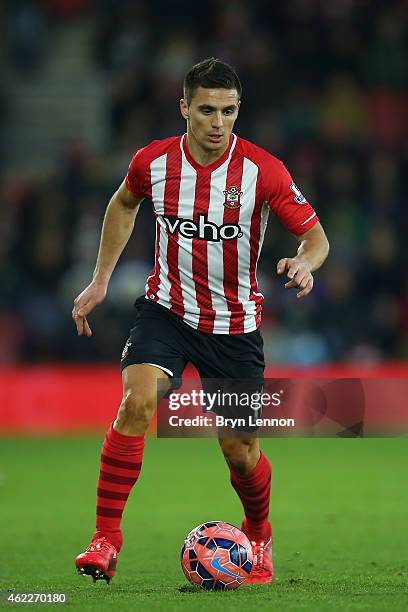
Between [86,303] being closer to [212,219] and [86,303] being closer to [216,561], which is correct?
[212,219]

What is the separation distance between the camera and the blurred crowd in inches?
512

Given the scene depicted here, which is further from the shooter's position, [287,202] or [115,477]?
[287,202]

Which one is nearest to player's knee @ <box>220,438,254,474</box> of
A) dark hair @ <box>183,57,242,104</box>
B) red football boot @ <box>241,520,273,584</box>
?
red football boot @ <box>241,520,273,584</box>

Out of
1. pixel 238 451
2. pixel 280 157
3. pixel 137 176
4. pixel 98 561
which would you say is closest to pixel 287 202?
pixel 137 176

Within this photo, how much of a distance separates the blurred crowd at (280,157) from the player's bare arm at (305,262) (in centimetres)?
718

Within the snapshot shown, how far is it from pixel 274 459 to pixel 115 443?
586 centimetres

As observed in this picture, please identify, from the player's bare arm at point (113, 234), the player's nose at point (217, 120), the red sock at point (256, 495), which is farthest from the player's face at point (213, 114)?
the red sock at point (256, 495)

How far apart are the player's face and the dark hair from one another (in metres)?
0.02

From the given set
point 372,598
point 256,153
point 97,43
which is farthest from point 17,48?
point 372,598

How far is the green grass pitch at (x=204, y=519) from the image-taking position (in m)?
5.09

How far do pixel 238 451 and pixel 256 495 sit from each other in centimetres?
30

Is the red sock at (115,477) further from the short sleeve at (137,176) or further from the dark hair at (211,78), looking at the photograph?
the dark hair at (211,78)

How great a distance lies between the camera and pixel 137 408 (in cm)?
532

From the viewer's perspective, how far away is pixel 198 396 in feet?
18.7
